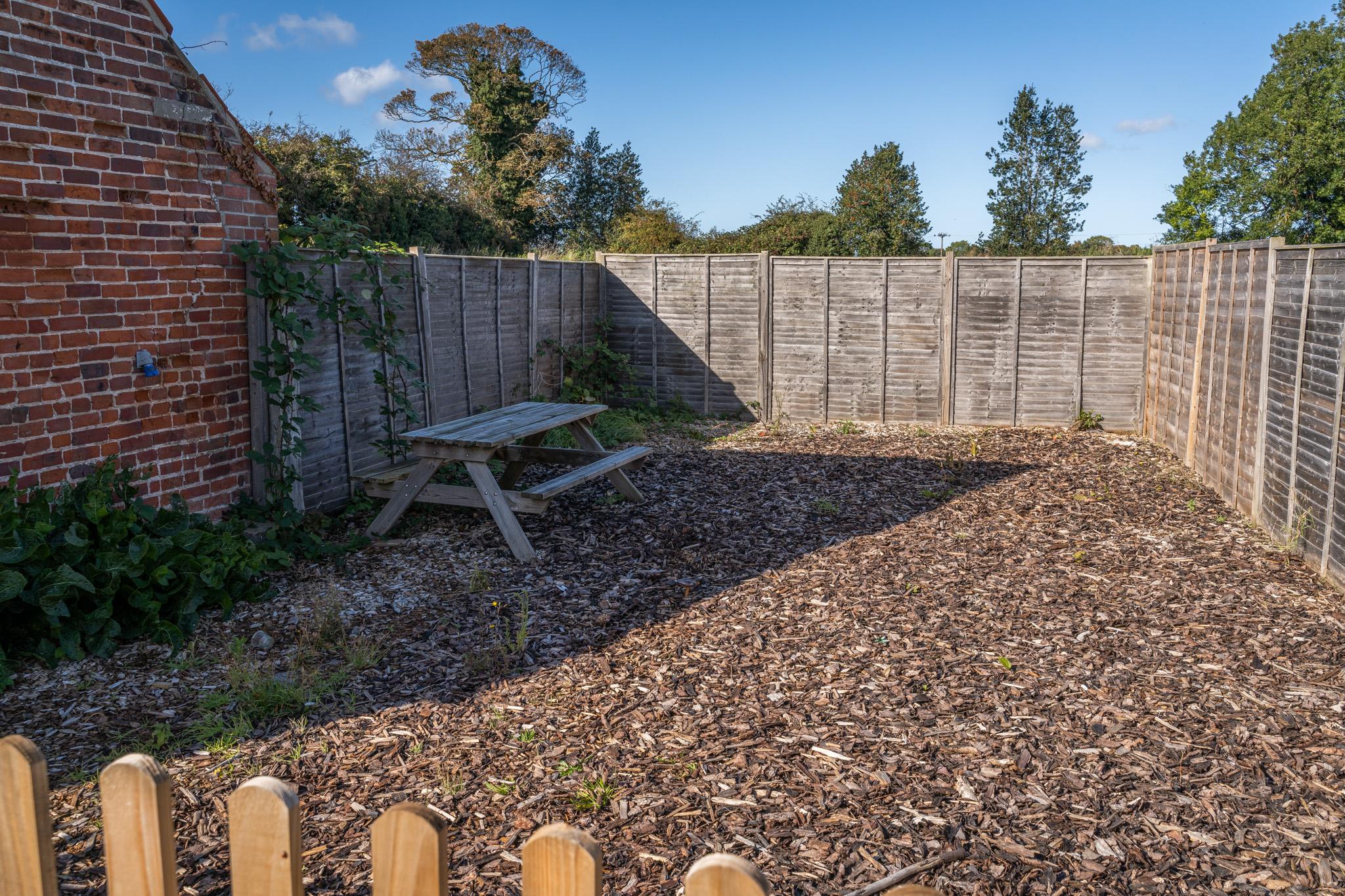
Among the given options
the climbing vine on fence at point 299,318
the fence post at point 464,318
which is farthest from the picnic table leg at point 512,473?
the fence post at point 464,318

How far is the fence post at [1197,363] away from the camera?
28.7ft

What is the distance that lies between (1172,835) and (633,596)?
311 centimetres

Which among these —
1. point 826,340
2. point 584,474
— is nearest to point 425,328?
point 584,474

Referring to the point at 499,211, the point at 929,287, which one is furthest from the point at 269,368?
the point at 499,211

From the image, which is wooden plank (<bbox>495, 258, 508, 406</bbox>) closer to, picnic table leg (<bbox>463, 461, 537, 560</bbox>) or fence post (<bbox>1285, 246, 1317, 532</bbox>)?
picnic table leg (<bbox>463, 461, 537, 560</bbox>)

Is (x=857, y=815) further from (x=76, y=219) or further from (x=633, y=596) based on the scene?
(x=76, y=219)

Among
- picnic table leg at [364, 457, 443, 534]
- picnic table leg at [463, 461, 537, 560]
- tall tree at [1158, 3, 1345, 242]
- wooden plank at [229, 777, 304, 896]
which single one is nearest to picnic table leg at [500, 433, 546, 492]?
picnic table leg at [364, 457, 443, 534]

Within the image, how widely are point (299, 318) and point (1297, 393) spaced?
22.2 ft

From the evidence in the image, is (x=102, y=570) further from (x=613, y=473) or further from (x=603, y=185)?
(x=603, y=185)

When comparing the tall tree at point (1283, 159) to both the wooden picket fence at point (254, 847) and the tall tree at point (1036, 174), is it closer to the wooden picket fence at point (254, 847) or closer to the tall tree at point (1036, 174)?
the tall tree at point (1036, 174)

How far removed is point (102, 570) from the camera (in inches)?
172

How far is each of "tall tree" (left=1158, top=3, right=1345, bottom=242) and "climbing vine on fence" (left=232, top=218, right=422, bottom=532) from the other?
1324 inches

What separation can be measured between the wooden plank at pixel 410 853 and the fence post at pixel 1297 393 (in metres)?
6.76

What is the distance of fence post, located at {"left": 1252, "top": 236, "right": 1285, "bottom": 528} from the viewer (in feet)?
22.4
